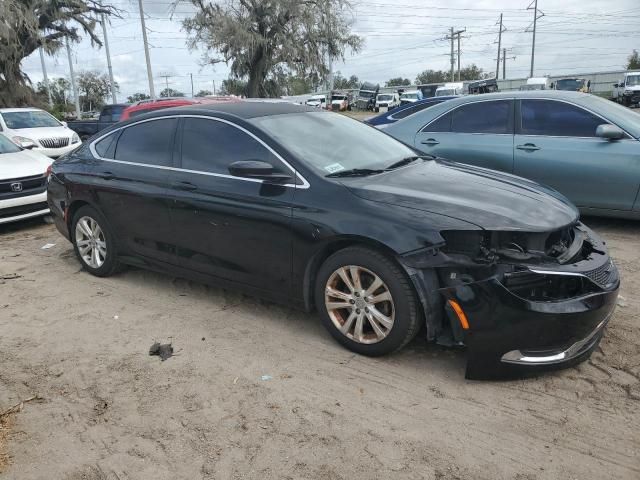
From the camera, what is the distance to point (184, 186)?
14.0 ft

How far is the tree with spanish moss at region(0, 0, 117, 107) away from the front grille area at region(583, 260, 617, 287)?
30594 millimetres

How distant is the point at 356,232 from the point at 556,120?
3.84 m

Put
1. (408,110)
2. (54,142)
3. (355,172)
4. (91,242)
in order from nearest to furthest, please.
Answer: (355,172)
(91,242)
(408,110)
(54,142)

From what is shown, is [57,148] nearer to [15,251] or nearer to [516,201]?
[15,251]

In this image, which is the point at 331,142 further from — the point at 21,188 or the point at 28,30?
the point at 28,30

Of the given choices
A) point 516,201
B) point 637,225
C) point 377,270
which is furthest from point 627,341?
point 637,225

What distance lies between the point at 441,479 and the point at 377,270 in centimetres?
123

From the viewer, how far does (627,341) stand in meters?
3.60

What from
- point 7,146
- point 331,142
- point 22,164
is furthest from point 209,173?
point 7,146

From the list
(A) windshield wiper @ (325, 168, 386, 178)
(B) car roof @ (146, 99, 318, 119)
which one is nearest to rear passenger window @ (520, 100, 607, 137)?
(B) car roof @ (146, 99, 318, 119)

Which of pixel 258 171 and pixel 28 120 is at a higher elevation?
pixel 28 120

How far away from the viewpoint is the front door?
379 cm

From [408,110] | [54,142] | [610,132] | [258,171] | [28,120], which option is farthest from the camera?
[28,120]

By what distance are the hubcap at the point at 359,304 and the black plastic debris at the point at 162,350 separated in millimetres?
1145
